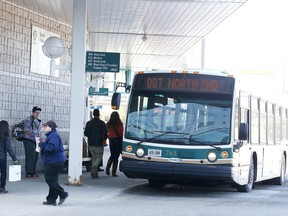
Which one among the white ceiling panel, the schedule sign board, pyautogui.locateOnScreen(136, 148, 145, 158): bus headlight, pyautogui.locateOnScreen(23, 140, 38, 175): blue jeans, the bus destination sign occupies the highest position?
the white ceiling panel

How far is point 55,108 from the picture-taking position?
20891 mm

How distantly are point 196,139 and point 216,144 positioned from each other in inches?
17.2

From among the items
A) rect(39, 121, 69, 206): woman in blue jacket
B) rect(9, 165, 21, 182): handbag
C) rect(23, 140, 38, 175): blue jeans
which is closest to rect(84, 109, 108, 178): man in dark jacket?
rect(23, 140, 38, 175): blue jeans

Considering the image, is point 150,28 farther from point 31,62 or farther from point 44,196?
point 44,196

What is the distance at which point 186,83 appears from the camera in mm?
15047

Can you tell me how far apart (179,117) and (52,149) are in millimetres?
3554

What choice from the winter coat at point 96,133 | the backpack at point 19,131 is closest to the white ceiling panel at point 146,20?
the backpack at point 19,131

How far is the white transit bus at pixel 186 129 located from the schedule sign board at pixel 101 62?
2777mm

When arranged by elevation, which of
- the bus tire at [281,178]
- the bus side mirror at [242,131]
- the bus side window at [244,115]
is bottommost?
the bus tire at [281,178]

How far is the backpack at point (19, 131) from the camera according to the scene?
17.4 m

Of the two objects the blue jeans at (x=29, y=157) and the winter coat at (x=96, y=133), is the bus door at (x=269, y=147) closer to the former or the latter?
→ the winter coat at (x=96, y=133)

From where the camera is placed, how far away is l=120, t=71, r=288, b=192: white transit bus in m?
14.4

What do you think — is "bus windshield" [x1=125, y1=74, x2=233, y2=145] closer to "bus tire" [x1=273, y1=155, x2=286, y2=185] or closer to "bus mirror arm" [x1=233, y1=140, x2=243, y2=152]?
"bus mirror arm" [x1=233, y1=140, x2=243, y2=152]

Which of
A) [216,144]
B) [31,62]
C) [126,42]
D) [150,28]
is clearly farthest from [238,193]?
[126,42]
